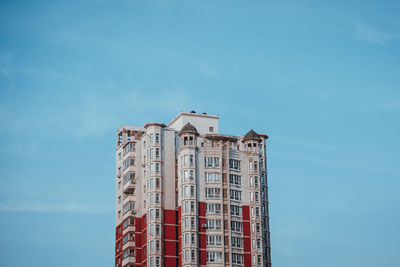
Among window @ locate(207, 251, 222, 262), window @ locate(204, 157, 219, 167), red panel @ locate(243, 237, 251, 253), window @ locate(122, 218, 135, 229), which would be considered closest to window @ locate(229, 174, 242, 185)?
window @ locate(204, 157, 219, 167)

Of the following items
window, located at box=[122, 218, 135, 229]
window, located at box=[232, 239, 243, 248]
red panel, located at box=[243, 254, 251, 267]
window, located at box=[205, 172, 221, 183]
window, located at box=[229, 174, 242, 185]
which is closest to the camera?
red panel, located at box=[243, 254, 251, 267]

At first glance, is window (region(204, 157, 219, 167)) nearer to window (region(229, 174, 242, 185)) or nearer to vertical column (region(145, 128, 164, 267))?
window (region(229, 174, 242, 185))

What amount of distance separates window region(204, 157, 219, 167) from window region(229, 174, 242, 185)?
135 inches

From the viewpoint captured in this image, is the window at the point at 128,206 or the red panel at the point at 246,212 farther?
the window at the point at 128,206

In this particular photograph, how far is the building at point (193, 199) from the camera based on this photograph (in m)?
136

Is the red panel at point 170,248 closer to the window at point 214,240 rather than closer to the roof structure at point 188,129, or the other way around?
the window at point 214,240

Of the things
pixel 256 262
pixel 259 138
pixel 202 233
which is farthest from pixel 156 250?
pixel 259 138

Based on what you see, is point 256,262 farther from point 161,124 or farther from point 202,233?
point 161,124

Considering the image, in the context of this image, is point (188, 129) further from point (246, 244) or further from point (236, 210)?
point (246, 244)

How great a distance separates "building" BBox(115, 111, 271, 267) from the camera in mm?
136125

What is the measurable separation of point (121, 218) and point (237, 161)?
25.5 metres

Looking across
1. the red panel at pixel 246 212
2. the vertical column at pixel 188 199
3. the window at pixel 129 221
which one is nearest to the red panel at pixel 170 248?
the vertical column at pixel 188 199

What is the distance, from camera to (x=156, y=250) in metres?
136

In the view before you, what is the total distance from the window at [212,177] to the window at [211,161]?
165cm
